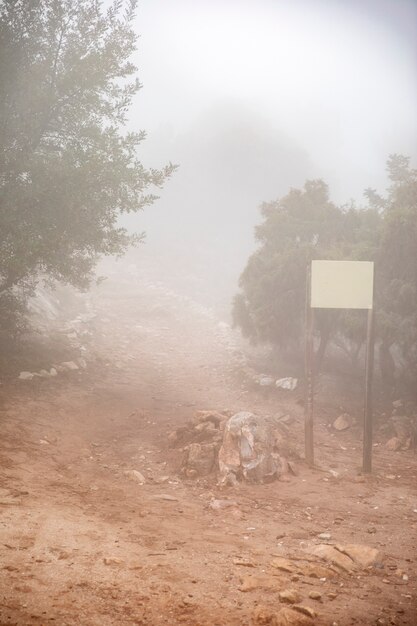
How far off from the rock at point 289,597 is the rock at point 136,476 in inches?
169

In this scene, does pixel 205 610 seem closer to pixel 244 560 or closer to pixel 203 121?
pixel 244 560

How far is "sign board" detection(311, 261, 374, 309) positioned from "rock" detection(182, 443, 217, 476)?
3.86 metres

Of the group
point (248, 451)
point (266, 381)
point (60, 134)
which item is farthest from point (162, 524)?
point (60, 134)

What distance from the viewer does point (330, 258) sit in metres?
17.6

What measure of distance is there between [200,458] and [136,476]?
139 cm

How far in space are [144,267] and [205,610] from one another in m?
44.3

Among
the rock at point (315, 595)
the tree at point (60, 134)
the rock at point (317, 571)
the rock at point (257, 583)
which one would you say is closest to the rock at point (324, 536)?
the rock at point (317, 571)

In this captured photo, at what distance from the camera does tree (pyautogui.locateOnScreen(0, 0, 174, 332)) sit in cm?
1212

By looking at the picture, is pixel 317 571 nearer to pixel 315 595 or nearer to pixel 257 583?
pixel 315 595

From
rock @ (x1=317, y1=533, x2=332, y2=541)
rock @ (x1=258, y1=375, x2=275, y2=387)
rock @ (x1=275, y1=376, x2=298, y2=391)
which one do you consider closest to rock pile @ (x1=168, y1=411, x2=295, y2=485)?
rock @ (x1=317, y1=533, x2=332, y2=541)

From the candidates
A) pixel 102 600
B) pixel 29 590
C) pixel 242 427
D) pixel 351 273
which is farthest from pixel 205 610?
pixel 351 273

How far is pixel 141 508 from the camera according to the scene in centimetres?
667

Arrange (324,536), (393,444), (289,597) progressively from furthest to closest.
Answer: (393,444)
(324,536)
(289,597)

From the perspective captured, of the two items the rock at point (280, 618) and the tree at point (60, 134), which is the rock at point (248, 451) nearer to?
the rock at point (280, 618)
